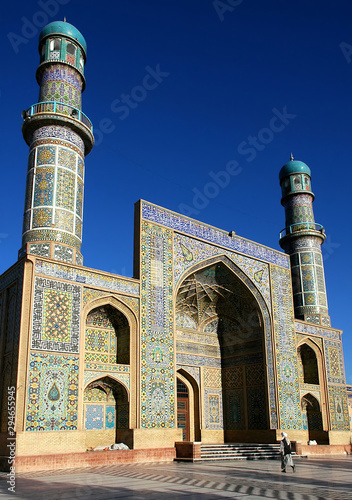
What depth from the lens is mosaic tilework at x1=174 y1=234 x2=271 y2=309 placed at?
12.4 metres

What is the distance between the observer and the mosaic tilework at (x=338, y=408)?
50.0 feet

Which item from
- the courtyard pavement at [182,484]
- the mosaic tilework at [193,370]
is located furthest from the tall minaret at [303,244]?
the courtyard pavement at [182,484]

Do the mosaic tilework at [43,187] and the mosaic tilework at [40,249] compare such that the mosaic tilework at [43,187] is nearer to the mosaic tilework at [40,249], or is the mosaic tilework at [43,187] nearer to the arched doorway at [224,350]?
the mosaic tilework at [40,249]

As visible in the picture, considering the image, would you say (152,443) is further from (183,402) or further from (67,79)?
(67,79)

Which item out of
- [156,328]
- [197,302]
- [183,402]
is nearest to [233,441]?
[183,402]

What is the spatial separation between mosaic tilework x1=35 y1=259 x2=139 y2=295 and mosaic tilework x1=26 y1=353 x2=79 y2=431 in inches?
63.3

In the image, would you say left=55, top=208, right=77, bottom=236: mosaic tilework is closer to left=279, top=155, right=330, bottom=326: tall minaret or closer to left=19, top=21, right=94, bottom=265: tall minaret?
left=19, top=21, right=94, bottom=265: tall minaret

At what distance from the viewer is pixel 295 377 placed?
1420cm

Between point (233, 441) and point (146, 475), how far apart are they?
730cm

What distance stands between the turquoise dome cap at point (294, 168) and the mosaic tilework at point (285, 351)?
4.70m

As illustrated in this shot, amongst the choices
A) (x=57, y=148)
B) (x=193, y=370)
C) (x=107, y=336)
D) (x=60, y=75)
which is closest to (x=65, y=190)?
(x=57, y=148)

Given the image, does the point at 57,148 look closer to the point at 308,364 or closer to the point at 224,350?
the point at 224,350

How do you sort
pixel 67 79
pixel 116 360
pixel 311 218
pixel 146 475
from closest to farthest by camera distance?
pixel 146 475
pixel 116 360
pixel 67 79
pixel 311 218

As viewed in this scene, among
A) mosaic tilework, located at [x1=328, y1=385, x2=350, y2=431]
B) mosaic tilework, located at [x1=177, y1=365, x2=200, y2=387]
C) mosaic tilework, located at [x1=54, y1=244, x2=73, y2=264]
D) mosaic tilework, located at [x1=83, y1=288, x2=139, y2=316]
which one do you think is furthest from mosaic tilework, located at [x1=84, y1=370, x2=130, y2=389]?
mosaic tilework, located at [x1=328, y1=385, x2=350, y2=431]
